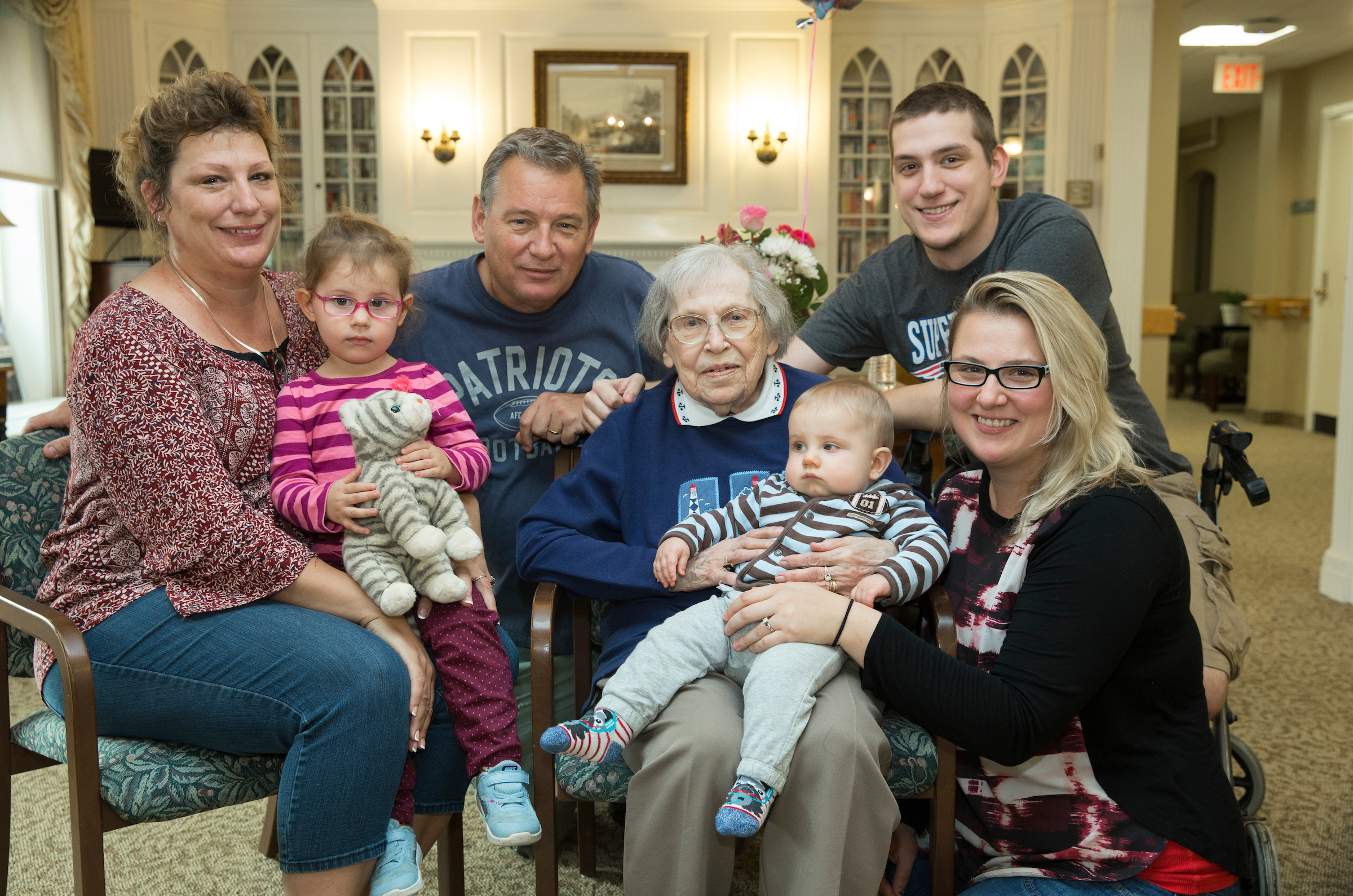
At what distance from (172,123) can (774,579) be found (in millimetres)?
1285

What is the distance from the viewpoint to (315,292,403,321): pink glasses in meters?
1.71

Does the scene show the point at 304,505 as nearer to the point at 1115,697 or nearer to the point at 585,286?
the point at 585,286

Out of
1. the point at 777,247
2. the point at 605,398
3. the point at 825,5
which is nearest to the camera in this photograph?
the point at 605,398

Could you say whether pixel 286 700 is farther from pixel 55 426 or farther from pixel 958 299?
pixel 958 299

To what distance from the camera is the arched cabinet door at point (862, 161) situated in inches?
282

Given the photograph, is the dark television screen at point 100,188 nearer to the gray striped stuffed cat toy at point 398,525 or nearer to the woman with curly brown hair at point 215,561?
the woman with curly brown hair at point 215,561

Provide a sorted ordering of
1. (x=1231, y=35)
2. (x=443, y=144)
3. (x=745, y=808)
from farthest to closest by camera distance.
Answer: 1. (x=1231, y=35)
2. (x=443, y=144)
3. (x=745, y=808)

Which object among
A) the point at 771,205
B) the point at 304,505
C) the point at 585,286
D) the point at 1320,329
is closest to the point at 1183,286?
the point at 1320,329

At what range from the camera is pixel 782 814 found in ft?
4.64

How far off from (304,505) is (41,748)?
0.60 metres

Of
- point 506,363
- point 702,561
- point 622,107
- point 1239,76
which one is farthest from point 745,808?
point 1239,76

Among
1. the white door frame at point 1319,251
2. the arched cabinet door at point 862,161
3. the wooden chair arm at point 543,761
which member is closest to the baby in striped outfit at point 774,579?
the wooden chair arm at point 543,761

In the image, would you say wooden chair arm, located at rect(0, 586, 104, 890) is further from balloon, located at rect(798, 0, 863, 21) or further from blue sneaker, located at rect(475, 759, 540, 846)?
balloon, located at rect(798, 0, 863, 21)

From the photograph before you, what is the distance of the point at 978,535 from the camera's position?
5.24 ft
